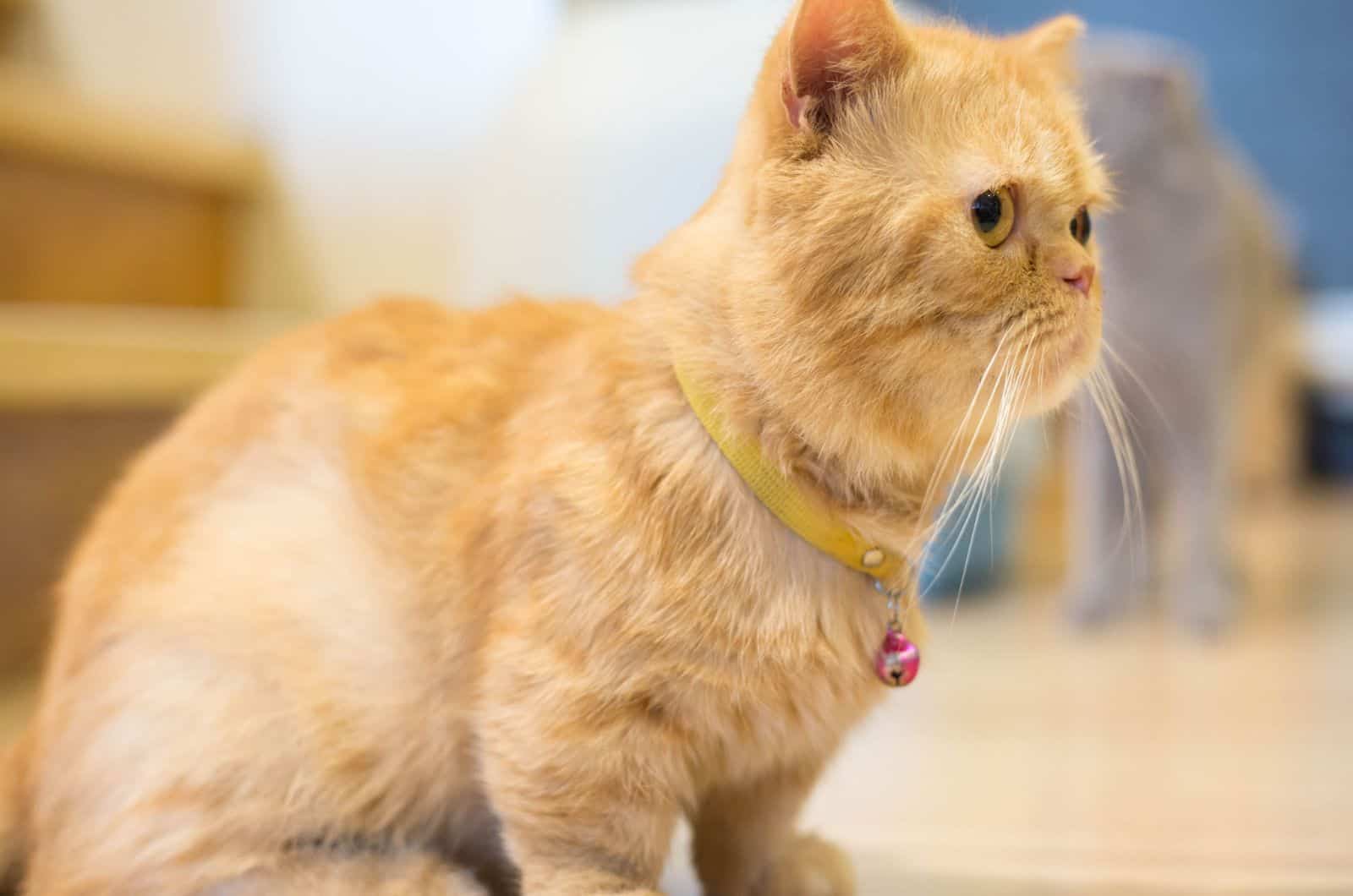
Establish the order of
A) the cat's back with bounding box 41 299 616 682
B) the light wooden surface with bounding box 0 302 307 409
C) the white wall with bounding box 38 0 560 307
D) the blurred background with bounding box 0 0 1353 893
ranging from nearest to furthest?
1. the cat's back with bounding box 41 299 616 682
2. the blurred background with bounding box 0 0 1353 893
3. the light wooden surface with bounding box 0 302 307 409
4. the white wall with bounding box 38 0 560 307

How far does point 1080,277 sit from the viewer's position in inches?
29.8

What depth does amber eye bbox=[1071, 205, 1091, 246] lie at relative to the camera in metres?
0.79

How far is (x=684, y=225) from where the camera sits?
836 mm

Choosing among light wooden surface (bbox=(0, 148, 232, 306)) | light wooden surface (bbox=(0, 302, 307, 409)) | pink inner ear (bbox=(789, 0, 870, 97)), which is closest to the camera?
pink inner ear (bbox=(789, 0, 870, 97))

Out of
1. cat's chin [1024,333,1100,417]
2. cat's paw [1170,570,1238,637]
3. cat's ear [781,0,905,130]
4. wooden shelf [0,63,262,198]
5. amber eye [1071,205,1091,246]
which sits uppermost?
cat's ear [781,0,905,130]

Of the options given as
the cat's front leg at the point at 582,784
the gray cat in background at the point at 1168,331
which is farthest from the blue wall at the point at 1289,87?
the cat's front leg at the point at 582,784

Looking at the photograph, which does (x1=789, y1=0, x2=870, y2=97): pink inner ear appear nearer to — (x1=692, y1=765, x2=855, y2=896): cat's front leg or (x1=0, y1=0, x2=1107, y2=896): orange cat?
(x1=0, y1=0, x2=1107, y2=896): orange cat

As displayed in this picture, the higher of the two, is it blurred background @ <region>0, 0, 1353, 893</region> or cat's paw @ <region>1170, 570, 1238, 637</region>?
blurred background @ <region>0, 0, 1353, 893</region>

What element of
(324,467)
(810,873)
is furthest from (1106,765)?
(324,467)

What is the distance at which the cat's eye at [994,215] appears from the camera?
2.38ft

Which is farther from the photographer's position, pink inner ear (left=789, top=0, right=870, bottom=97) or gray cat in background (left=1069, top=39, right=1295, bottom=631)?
gray cat in background (left=1069, top=39, right=1295, bottom=631)

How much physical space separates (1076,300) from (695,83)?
94 centimetres

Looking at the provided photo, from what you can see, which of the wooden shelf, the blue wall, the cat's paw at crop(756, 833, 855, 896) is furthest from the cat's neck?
the blue wall

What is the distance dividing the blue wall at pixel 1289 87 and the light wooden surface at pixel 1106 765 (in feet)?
5.87
